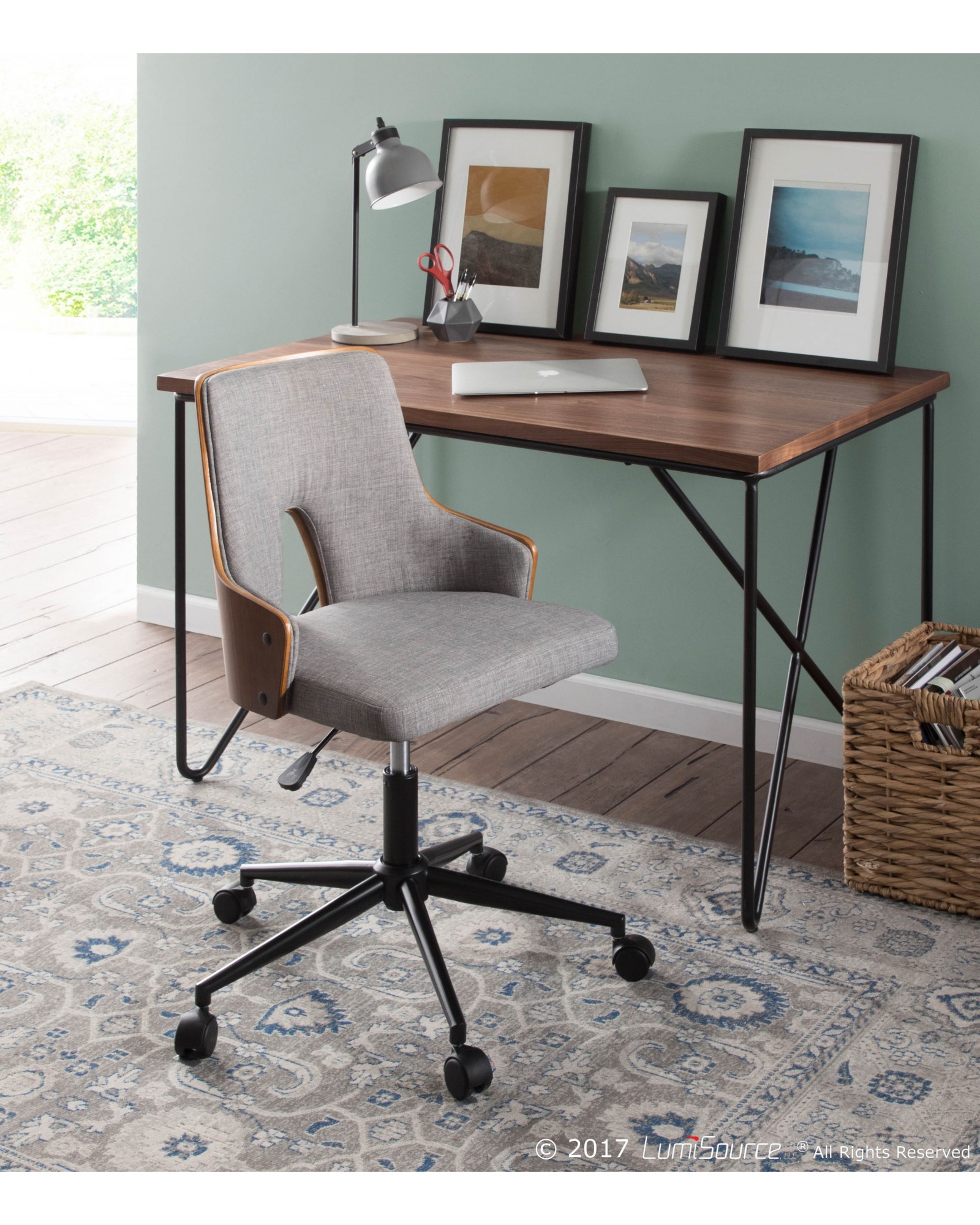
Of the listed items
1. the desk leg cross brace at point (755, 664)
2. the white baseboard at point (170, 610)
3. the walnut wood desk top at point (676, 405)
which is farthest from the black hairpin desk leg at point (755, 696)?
the white baseboard at point (170, 610)

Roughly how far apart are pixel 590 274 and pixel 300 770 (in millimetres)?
1175

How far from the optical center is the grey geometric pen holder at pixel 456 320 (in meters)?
2.84

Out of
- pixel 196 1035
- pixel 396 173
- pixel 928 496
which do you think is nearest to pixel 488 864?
pixel 196 1035

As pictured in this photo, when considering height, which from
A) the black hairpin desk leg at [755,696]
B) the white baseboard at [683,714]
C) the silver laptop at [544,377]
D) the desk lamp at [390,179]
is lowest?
the white baseboard at [683,714]

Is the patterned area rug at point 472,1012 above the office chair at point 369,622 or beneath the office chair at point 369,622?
beneath

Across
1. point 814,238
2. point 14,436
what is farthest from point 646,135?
point 14,436

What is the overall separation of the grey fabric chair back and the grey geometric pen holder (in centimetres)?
64

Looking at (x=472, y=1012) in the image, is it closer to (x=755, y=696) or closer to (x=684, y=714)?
(x=755, y=696)

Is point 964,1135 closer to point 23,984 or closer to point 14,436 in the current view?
point 23,984

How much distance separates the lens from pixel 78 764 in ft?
9.28

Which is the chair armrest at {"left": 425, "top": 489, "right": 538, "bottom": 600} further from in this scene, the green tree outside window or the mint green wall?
the green tree outside window

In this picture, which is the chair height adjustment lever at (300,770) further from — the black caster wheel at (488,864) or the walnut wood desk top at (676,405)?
the walnut wood desk top at (676,405)

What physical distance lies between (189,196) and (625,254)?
4.08 ft

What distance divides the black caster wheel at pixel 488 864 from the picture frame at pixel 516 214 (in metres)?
1.11
